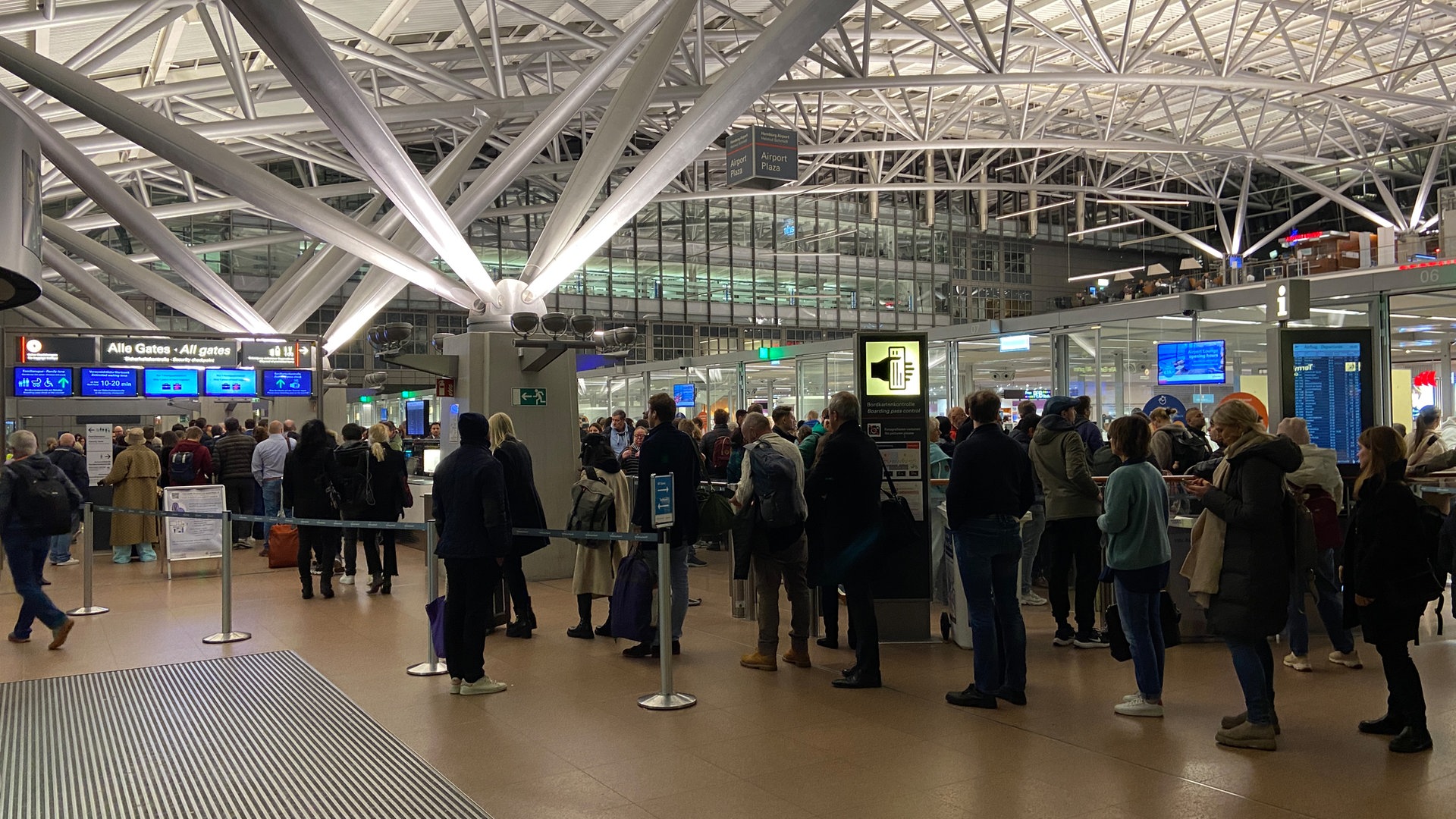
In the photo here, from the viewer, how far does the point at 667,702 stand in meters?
→ 6.47

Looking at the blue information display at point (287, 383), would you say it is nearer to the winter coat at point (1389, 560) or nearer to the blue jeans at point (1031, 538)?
the blue jeans at point (1031, 538)

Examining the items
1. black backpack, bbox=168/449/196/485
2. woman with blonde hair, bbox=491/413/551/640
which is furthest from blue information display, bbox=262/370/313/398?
woman with blonde hair, bbox=491/413/551/640

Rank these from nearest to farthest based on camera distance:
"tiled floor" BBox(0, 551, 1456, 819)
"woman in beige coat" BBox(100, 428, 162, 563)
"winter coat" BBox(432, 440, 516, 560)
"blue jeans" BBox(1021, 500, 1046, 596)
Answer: "tiled floor" BBox(0, 551, 1456, 819) < "winter coat" BBox(432, 440, 516, 560) < "blue jeans" BBox(1021, 500, 1046, 596) < "woman in beige coat" BBox(100, 428, 162, 563)

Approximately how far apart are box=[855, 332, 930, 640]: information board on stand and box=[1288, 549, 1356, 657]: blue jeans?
2389 mm

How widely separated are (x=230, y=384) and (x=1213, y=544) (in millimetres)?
13239

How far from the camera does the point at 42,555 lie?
8.70 metres

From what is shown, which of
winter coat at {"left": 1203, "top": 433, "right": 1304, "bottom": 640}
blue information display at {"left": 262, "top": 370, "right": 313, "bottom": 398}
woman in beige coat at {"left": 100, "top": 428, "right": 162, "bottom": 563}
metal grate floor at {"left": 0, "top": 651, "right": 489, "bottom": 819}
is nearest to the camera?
metal grate floor at {"left": 0, "top": 651, "right": 489, "bottom": 819}

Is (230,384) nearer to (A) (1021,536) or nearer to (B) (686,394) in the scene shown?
(A) (1021,536)

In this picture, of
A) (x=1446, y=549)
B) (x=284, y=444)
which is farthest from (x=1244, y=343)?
(x=284, y=444)

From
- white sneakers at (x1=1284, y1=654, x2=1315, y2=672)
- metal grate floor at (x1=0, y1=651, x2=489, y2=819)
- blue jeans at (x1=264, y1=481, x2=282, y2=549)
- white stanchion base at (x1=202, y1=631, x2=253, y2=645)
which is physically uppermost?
blue jeans at (x1=264, y1=481, x2=282, y2=549)

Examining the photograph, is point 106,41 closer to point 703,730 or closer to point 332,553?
point 332,553

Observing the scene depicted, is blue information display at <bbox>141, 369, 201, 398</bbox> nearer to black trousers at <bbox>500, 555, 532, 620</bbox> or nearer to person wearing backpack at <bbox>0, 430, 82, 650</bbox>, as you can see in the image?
person wearing backpack at <bbox>0, 430, 82, 650</bbox>

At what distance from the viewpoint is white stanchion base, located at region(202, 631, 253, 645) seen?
8773 millimetres

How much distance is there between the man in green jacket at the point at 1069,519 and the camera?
7930 millimetres
